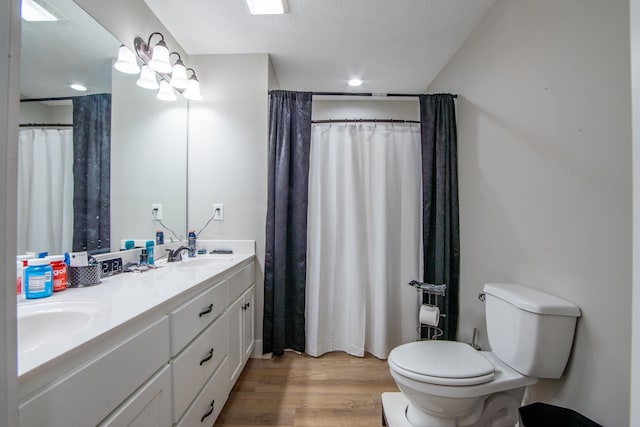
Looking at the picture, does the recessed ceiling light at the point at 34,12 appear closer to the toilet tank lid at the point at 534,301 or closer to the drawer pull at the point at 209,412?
the drawer pull at the point at 209,412

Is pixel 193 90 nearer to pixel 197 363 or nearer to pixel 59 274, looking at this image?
pixel 59 274

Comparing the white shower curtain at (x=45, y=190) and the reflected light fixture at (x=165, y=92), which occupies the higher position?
the reflected light fixture at (x=165, y=92)

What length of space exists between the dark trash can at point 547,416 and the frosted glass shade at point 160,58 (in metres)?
2.55

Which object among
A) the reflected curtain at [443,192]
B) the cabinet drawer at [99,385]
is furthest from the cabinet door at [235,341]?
the reflected curtain at [443,192]

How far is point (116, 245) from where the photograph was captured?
1.44 m

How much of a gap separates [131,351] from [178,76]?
5.67 ft

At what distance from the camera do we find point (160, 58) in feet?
5.21

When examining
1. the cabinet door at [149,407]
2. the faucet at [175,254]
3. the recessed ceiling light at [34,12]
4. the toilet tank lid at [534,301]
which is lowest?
the cabinet door at [149,407]

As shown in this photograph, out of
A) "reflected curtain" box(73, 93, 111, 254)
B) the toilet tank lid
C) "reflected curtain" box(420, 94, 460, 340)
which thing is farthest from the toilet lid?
"reflected curtain" box(73, 93, 111, 254)

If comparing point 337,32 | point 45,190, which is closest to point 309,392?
point 45,190

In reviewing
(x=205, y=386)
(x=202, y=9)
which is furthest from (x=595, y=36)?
(x=205, y=386)

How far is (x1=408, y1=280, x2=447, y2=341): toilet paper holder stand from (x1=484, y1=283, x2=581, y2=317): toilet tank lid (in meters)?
0.52

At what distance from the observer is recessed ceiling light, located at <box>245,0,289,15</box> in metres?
1.54

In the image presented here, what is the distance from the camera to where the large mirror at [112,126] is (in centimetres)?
102
